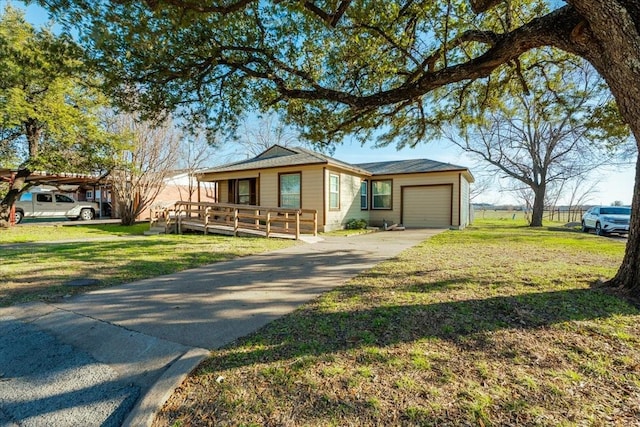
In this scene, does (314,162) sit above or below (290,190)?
above

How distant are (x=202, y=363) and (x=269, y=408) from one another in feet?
2.70

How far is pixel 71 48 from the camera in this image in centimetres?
527

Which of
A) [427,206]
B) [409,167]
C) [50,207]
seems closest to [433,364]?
[427,206]

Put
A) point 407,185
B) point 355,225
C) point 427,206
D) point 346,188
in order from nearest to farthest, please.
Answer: point 355,225 → point 346,188 → point 427,206 → point 407,185

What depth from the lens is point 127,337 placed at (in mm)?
2934

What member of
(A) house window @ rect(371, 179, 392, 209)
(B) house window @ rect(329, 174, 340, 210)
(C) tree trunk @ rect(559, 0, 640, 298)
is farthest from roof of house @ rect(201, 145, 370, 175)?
(C) tree trunk @ rect(559, 0, 640, 298)

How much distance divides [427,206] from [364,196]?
345 cm

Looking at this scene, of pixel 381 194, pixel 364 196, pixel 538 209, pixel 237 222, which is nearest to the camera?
pixel 237 222

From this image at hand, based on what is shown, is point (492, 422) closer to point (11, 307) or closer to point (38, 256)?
point (11, 307)

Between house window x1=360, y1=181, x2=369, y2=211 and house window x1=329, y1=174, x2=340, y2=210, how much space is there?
3.03 meters

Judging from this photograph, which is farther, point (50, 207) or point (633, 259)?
point (50, 207)

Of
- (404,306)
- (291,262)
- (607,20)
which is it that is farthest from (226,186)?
(607,20)

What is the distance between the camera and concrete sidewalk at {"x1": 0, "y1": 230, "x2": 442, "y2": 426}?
2.02m

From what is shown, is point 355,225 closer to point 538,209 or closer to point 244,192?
point 244,192
